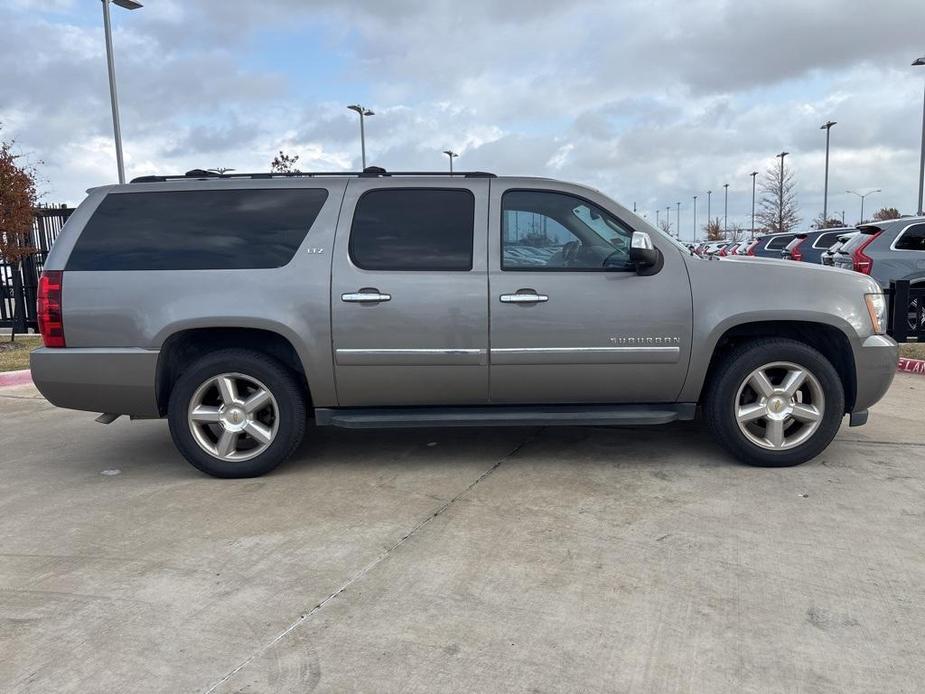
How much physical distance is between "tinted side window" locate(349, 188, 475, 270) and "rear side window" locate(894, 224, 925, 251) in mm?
8714

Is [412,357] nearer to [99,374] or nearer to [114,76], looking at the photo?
[99,374]

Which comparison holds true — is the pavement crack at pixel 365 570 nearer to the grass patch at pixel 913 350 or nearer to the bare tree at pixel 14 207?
the grass patch at pixel 913 350

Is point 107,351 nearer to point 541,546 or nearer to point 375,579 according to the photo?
point 375,579

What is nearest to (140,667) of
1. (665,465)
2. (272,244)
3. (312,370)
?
(312,370)

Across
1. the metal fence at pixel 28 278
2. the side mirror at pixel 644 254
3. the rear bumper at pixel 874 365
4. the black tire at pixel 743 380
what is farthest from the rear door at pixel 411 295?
the metal fence at pixel 28 278

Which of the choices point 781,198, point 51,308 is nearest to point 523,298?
point 51,308

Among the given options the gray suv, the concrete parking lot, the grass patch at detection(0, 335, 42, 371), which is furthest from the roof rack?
the grass patch at detection(0, 335, 42, 371)

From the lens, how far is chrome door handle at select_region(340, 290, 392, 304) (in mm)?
4512

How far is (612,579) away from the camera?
325cm

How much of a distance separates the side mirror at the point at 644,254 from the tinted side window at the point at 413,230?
1005mm

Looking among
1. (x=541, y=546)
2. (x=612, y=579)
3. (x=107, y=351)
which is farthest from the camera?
(x=107, y=351)

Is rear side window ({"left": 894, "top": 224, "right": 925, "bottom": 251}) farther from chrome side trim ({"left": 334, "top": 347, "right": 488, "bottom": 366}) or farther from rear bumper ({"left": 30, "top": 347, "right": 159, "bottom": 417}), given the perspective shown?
rear bumper ({"left": 30, "top": 347, "right": 159, "bottom": 417})

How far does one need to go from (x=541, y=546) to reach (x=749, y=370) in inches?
76.2

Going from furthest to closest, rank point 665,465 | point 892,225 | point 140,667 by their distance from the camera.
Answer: point 892,225 < point 665,465 < point 140,667
